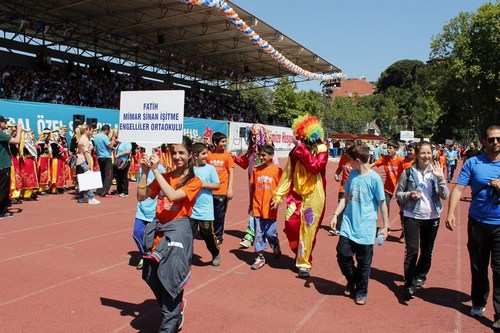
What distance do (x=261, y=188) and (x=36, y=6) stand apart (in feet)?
61.1

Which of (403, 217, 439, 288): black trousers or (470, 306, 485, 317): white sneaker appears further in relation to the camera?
(403, 217, 439, 288): black trousers

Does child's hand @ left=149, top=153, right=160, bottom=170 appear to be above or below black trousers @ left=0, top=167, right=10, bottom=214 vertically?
above

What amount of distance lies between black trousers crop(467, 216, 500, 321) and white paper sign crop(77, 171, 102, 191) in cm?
810

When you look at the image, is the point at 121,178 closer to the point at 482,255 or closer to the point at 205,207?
the point at 205,207

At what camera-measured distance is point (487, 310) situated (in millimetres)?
4676

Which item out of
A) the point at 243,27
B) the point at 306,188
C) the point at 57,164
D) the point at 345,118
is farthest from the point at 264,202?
the point at 345,118

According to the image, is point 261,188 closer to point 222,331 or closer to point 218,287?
point 218,287

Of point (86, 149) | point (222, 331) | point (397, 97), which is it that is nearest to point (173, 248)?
point (222, 331)

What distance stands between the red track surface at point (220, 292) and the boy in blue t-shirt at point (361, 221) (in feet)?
1.06

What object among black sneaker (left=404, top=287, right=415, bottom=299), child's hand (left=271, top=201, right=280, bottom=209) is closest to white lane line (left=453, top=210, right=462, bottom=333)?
black sneaker (left=404, top=287, right=415, bottom=299)

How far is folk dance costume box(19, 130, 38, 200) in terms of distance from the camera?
10375 mm

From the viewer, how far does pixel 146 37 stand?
26828mm

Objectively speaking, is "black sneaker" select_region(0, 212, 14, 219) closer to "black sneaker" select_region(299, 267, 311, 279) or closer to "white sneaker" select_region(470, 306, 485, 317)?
"black sneaker" select_region(299, 267, 311, 279)

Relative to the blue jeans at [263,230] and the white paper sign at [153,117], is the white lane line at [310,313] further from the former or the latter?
the white paper sign at [153,117]
